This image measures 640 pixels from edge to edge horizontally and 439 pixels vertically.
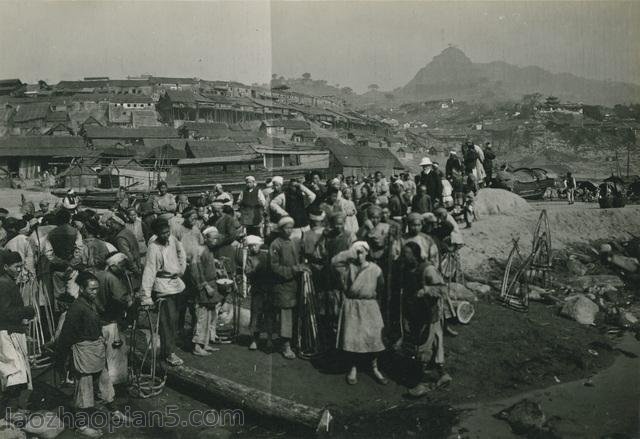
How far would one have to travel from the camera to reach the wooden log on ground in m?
5.57

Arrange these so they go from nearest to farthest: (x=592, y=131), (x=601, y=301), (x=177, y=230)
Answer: (x=177, y=230), (x=601, y=301), (x=592, y=131)

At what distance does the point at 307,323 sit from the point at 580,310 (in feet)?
21.1

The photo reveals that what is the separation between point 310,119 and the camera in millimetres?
67875

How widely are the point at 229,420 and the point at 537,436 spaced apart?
4120 millimetres

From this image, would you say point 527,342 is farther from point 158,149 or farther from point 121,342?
point 158,149

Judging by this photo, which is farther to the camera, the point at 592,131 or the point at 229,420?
the point at 592,131

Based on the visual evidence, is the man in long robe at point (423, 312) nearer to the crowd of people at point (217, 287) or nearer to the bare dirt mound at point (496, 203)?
the crowd of people at point (217, 287)

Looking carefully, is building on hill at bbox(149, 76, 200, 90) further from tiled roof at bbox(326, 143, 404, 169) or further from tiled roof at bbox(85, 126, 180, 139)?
tiled roof at bbox(326, 143, 404, 169)

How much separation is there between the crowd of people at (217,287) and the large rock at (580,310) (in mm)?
3354

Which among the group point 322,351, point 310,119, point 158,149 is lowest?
point 322,351

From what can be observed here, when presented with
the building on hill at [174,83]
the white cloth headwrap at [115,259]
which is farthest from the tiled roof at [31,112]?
the white cloth headwrap at [115,259]

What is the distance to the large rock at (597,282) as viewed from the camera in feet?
41.0

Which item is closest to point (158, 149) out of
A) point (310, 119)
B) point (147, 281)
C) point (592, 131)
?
point (310, 119)

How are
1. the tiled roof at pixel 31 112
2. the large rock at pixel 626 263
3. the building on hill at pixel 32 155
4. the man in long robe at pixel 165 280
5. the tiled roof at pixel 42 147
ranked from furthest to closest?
the tiled roof at pixel 31 112, the tiled roof at pixel 42 147, the building on hill at pixel 32 155, the large rock at pixel 626 263, the man in long robe at pixel 165 280
